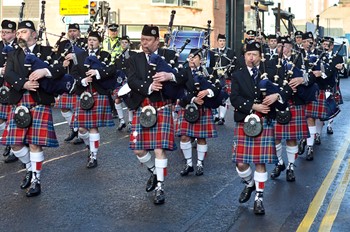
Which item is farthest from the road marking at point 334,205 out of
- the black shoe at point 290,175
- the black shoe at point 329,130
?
the black shoe at point 329,130

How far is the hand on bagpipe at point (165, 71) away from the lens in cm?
677

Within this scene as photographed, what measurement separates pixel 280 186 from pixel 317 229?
1845 mm

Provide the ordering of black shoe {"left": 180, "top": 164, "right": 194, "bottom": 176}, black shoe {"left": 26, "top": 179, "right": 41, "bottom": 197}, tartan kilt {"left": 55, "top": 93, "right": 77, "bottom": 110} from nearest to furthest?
black shoe {"left": 26, "top": 179, "right": 41, "bottom": 197}
black shoe {"left": 180, "top": 164, "right": 194, "bottom": 176}
tartan kilt {"left": 55, "top": 93, "right": 77, "bottom": 110}

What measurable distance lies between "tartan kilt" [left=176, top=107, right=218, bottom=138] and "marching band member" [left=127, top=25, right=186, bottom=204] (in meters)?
1.54

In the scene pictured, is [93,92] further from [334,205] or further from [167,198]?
[334,205]

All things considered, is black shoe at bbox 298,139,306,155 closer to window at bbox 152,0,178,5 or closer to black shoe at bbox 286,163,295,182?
black shoe at bbox 286,163,295,182

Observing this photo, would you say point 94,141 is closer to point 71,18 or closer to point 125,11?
point 71,18

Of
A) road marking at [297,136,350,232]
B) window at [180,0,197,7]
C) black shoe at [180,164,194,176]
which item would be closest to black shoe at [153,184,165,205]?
road marking at [297,136,350,232]

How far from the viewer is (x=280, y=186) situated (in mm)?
7641

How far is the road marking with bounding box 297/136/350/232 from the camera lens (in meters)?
5.97

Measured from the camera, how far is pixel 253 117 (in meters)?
6.29

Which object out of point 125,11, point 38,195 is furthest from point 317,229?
point 125,11

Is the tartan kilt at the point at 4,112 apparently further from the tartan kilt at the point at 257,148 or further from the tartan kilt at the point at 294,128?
the tartan kilt at the point at 257,148

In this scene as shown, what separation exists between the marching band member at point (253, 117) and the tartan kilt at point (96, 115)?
2.82 meters
